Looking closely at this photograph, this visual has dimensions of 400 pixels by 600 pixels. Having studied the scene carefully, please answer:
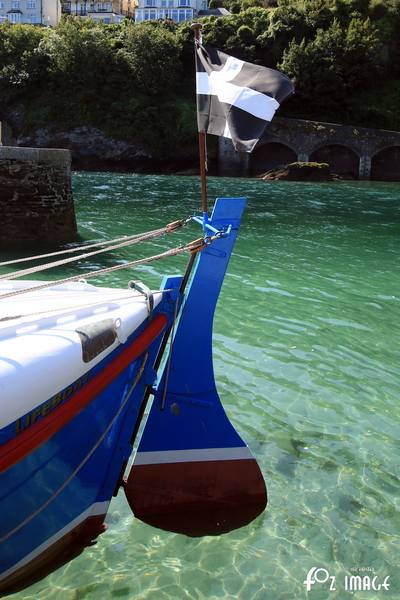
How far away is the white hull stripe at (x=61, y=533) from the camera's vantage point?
11.5ft

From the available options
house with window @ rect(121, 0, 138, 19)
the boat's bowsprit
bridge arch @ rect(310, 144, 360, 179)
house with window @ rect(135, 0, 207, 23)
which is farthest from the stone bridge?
house with window @ rect(121, 0, 138, 19)

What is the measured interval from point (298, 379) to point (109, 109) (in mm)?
58680

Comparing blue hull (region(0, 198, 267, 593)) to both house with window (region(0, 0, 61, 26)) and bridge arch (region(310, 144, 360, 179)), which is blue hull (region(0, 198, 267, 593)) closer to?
bridge arch (region(310, 144, 360, 179))

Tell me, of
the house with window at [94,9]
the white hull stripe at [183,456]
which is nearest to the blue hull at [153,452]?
the white hull stripe at [183,456]

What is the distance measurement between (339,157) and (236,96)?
173ft

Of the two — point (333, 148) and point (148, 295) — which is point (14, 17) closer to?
point (333, 148)

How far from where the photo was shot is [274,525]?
437 cm

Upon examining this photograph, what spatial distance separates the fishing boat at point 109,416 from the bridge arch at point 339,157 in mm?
51005

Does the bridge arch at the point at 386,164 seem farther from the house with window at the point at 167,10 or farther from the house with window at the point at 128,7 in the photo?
the house with window at the point at 128,7

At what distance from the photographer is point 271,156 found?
56031mm

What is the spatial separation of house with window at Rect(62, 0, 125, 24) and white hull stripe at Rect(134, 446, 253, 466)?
113059mm

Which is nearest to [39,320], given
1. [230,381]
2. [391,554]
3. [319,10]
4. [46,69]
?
[391,554]

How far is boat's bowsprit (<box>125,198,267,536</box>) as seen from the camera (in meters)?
4.32

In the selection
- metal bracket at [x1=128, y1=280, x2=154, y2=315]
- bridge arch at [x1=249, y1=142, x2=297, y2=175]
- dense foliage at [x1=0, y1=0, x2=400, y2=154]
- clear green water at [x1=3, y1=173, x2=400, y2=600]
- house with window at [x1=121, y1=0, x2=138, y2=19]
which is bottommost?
clear green water at [x1=3, y1=173, x2=400, y2=600]
